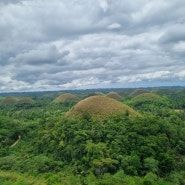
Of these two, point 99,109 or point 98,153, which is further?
point 99,109

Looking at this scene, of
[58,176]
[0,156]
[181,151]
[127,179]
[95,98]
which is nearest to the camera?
[127,179]

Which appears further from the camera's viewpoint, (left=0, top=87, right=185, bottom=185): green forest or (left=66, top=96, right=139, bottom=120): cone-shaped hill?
(left=66, top=96, right=139, bottom=120): cone-shaped hill

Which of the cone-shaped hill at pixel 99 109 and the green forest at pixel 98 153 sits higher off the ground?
the cone-shaped hill at pixel 99 109

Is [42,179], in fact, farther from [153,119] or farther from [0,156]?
[153,119]

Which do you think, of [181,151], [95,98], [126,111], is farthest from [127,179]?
[95,98]

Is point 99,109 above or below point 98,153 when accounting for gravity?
above

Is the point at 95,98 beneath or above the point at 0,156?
above

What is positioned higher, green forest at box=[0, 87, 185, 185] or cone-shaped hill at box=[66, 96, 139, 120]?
cone-shaped hill at box=[66, 96, 139, 120]

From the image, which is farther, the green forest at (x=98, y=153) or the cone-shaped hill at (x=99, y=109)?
the cone-shaped hill at (x=99, y=109)
